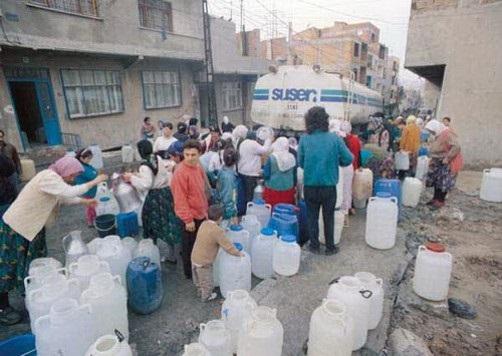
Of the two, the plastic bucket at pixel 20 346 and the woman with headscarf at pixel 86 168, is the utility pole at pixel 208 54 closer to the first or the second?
the woman with headscarf at pixel 86 168

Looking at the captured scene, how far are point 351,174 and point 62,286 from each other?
3904 millimetres

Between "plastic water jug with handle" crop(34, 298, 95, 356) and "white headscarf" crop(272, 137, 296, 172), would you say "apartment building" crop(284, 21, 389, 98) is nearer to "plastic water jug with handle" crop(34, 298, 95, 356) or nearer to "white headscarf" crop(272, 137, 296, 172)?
"white headscarf" crop(272, 137, 296, 172)

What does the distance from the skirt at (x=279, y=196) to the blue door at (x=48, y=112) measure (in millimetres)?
8358

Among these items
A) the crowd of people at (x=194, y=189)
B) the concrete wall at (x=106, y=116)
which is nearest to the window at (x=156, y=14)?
the concrete wall at (x=106, y=116)

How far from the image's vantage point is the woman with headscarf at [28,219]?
8.73 ft

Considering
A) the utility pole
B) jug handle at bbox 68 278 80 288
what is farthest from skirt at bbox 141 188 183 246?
the utility pole

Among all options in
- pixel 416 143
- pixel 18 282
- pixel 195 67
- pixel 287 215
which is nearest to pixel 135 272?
pixel 18 282

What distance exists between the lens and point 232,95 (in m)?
18.5

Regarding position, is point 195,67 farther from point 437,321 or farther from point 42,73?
point 437,321

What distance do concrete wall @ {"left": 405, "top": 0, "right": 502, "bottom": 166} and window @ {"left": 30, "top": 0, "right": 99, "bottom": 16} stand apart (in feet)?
34.4

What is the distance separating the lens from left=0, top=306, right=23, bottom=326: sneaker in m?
2.88

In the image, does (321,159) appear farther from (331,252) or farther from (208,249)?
(208,249)

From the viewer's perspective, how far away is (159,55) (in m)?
11.9

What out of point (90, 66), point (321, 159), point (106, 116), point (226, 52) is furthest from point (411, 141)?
point (226, 52)
